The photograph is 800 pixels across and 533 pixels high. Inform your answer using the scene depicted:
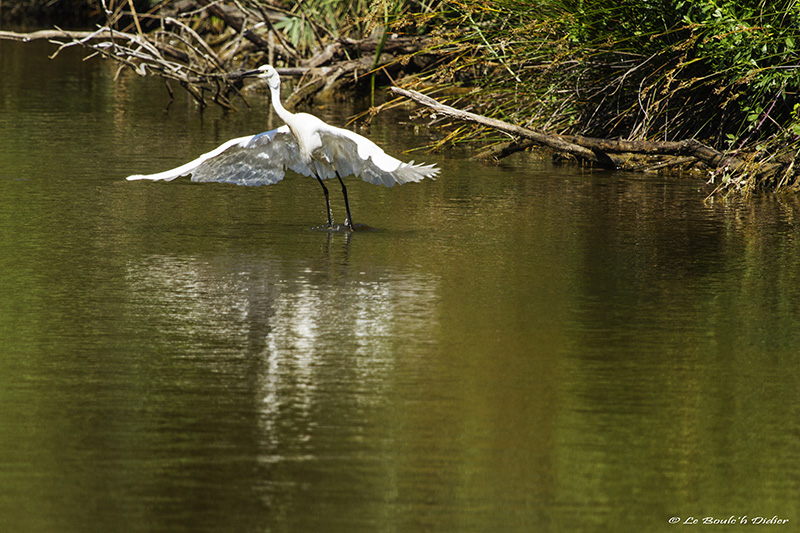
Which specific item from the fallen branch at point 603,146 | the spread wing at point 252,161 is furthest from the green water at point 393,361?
the fallen branch at point 603,146

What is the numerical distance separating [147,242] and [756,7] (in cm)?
613

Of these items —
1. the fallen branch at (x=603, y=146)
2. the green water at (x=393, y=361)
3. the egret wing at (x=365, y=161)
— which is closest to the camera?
the green water at (x=393, y=361)

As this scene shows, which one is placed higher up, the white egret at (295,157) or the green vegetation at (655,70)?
the green vegetation at (655,70)

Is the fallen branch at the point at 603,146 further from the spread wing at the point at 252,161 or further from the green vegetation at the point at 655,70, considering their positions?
the spread wing at the point at 252,161

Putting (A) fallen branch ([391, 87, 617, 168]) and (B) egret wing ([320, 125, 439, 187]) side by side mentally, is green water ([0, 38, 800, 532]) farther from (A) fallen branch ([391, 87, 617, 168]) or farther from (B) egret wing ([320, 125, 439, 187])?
(A) fallen branch ([391, 87, 617, 168])

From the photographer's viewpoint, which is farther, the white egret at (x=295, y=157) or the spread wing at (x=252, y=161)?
the spread wing at (x=252, y=161)

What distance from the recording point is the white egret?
28.0 ft

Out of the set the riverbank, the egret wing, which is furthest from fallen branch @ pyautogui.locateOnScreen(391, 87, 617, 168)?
the egret wing

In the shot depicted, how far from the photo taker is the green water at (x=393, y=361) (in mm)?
4211

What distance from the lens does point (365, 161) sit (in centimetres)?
905

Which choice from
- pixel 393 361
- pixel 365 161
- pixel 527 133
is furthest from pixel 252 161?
pixel 393 361

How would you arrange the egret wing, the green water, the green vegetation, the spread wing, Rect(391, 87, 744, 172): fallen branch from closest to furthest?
1. the green water
2. the egret wing
3. the spread wing
4. the green vegetation
5. Rect(391, 87, 744, 172): fallen branch

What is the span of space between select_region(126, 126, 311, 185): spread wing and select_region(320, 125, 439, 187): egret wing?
33 centimetres

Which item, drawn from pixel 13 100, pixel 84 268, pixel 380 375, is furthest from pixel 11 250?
pixel 13 100
